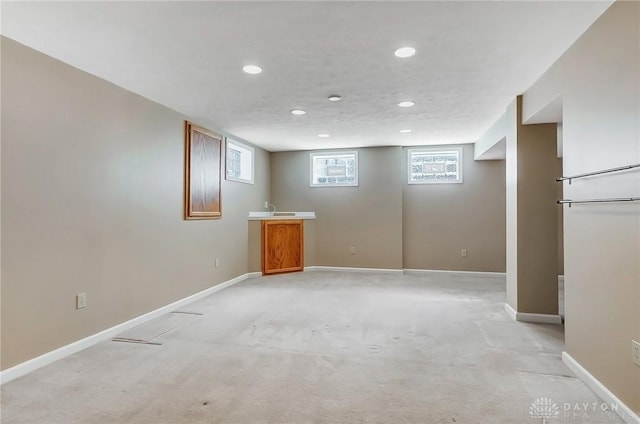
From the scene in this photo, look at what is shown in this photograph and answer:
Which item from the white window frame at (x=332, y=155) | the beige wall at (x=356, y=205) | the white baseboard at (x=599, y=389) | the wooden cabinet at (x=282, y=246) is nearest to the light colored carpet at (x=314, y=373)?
the white baseboard at (x=599, y=389)

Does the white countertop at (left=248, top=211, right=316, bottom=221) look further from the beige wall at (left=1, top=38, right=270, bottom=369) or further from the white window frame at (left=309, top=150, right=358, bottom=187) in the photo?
the beige wall at (left=1, top=38, right=270, bottom=369)

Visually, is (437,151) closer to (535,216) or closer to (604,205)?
(535,216)

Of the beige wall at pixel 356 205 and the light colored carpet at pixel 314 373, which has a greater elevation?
the beige wall at pixel 356 205

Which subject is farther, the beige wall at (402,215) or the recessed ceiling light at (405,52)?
the beige wall at (402,215)

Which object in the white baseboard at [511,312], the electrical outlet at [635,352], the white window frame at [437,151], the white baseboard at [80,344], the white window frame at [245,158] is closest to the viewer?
the electrical outlet at [635,352]

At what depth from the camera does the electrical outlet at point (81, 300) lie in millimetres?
2852

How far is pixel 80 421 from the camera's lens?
1853 millimetres

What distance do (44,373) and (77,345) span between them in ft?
1.32

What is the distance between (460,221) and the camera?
6246 millimetres

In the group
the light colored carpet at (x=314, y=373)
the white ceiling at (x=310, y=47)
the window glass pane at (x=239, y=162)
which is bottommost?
the light colored carpet at (x=314, y=373)

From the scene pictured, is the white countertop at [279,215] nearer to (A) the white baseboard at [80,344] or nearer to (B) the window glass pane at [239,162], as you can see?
(B) the window glass pane at [239,162]

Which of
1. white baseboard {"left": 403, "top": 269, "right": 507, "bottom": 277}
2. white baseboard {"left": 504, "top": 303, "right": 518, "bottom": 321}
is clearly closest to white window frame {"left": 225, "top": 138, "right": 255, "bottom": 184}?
white baseboard {"left": 403, "top": 269, "right": 507, "bottom": 277}

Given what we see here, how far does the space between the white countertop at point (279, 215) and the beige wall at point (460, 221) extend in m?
1.87

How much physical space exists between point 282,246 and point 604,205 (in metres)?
5.02
